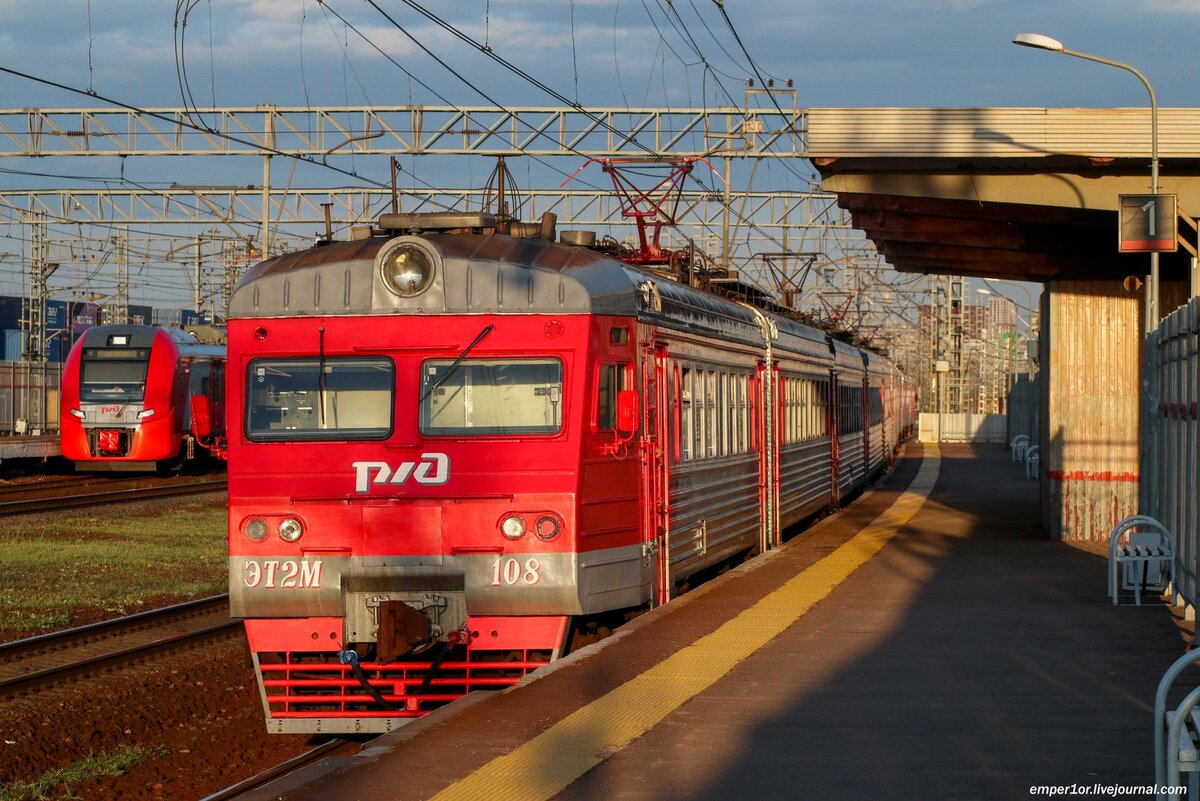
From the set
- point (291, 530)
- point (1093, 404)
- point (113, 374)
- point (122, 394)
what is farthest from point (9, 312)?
point (291, 530)

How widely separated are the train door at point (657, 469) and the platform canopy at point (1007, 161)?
6.28 metres

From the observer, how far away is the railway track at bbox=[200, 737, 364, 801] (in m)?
8.64

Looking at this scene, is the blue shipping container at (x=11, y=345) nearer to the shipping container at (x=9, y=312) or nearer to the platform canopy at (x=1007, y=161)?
the shipping container at (x=9, y=312)

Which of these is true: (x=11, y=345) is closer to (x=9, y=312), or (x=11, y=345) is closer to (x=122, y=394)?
(x=9, y=312)

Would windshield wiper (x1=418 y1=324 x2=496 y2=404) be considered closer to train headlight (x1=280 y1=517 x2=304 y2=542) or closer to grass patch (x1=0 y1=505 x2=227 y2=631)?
train headlight (x1=280 y1=517 x2=304 y2=542)

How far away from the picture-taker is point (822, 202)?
150ft

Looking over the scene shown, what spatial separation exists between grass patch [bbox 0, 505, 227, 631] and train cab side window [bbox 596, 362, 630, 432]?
22.8ft

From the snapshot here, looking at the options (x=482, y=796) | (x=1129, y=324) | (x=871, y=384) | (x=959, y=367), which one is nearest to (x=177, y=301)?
(x=959, y=367)

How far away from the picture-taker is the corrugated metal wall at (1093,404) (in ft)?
65.8

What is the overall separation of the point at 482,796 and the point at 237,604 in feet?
11.7

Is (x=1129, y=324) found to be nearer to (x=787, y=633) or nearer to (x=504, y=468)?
(x=787, y=633)

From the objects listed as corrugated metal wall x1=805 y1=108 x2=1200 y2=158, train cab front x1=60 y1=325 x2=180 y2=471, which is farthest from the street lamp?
train cab front x1=60 y1=325 x2=180 y2=471

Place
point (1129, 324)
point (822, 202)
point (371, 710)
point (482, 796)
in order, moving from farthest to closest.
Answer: point (822, 202), point (1129, 324), point (371, 710), point (482, 796)

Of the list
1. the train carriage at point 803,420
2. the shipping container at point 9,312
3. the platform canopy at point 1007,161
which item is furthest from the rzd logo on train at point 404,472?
the shipping container at point 9,312
